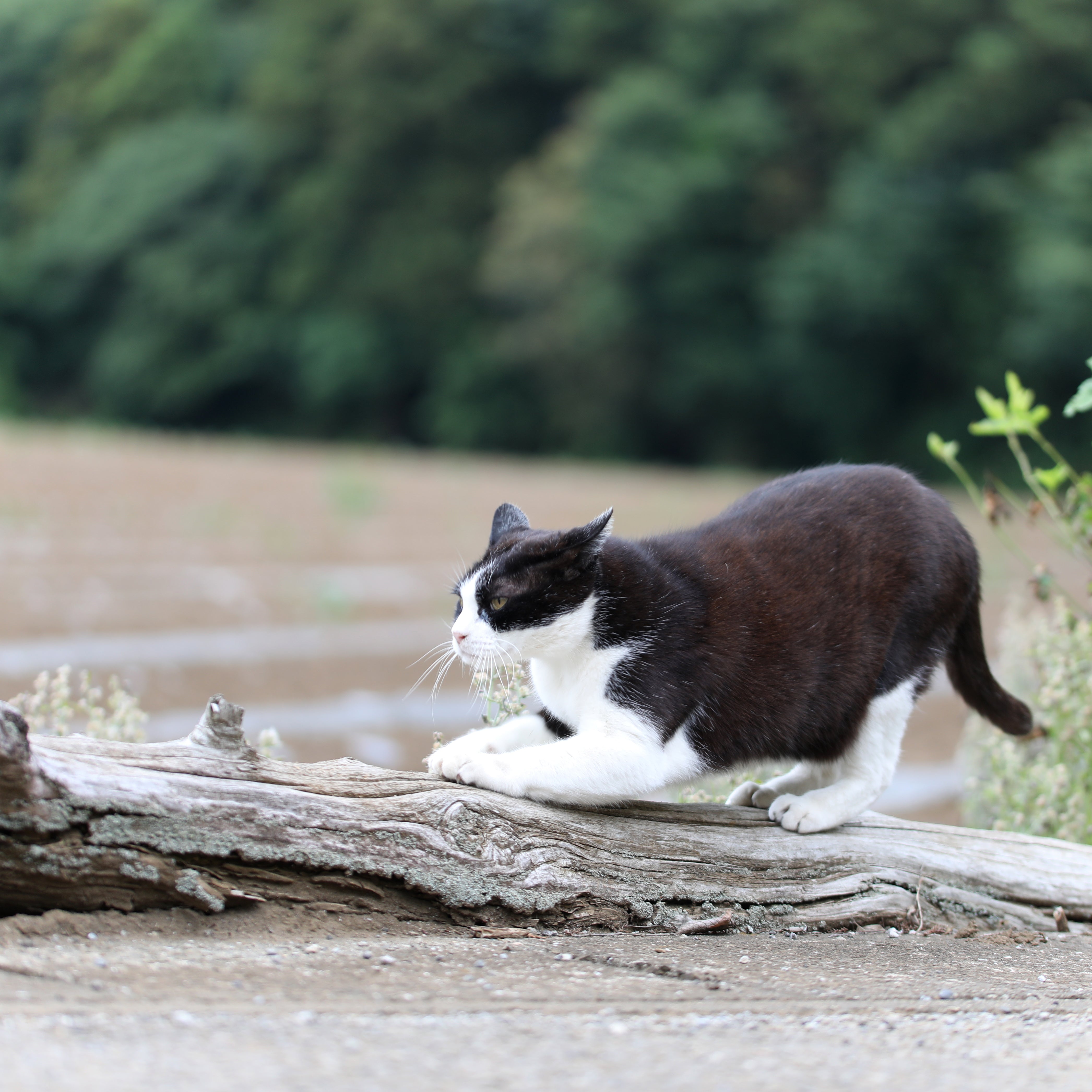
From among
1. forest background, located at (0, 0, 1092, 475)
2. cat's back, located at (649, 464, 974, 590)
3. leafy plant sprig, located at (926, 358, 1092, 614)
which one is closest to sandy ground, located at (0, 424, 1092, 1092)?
cat's back, located at (649, 464, 974, 590)

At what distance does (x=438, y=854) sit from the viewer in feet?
10.4

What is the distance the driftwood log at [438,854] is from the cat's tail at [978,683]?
466mm

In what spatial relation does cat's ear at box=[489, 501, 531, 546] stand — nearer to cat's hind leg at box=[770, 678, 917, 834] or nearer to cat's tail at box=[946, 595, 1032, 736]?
cat's hind leg at box=[770, 678, 917, 834]

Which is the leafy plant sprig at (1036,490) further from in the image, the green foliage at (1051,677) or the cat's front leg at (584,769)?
the cat's front leg at (584,769)

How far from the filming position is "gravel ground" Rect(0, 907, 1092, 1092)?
2184 millimetres

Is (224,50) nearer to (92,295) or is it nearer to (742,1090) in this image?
(92,295)

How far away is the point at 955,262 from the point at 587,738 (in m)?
26.6

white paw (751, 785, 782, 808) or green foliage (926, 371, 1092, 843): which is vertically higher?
green foliage (926, 371, 1092, 843)

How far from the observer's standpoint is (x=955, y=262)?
90.5 feet

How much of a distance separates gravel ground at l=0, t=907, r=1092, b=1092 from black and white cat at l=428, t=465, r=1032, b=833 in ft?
1.53

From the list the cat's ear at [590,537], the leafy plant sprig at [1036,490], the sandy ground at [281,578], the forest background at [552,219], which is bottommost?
the sandy ground at [281,578]

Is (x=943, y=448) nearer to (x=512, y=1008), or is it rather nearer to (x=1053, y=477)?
(x=1053, y=477)

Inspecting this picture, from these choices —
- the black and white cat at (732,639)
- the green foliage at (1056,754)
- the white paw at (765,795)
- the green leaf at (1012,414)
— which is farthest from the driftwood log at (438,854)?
the green leaf at (1012,414)

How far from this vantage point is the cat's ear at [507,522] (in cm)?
362
